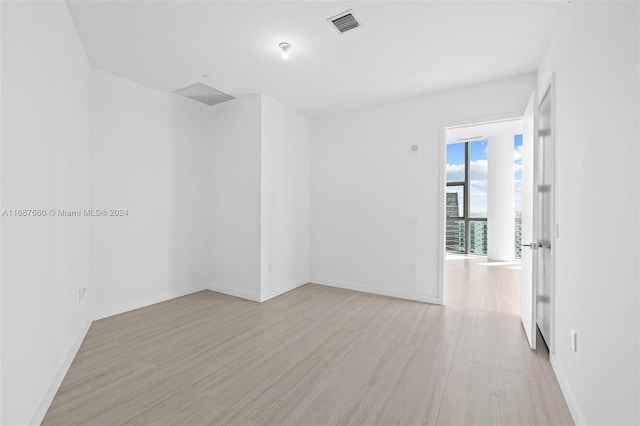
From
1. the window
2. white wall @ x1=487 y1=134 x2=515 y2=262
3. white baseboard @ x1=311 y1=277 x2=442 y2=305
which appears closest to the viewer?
white baseboard @ x1=311 y1=277 x2=442 y2=305

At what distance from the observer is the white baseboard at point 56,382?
5.41 ft

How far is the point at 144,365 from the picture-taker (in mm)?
2271

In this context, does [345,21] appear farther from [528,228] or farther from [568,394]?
[568,394]

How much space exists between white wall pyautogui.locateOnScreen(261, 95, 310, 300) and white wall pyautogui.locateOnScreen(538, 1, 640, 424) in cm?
303

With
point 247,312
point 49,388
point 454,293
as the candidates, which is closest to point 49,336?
point 49,388

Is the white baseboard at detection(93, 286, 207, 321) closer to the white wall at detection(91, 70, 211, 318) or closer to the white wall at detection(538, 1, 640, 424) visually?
the white wall at detection(91, 70, 211, 318)

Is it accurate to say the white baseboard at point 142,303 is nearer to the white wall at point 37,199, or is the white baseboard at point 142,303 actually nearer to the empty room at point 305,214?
the empty room at point 305,214

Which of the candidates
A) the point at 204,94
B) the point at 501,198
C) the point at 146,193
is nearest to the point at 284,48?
the point at 204,94

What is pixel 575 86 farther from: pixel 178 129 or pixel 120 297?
pixel 120 297

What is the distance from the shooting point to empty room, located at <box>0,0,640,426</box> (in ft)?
4.88

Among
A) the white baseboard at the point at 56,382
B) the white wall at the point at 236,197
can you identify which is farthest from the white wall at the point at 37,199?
the white wall at the point at 236,197

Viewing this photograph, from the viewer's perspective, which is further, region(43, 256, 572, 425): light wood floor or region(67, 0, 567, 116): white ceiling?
region(67, 0, 567, 116): white ceiling

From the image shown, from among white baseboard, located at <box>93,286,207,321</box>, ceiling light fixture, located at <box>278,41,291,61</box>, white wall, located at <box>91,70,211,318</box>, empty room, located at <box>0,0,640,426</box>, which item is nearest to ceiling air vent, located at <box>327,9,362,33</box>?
empty room, located at <box>0,0,640,426</box>

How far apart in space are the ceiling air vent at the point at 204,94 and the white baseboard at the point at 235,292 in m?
2.61
